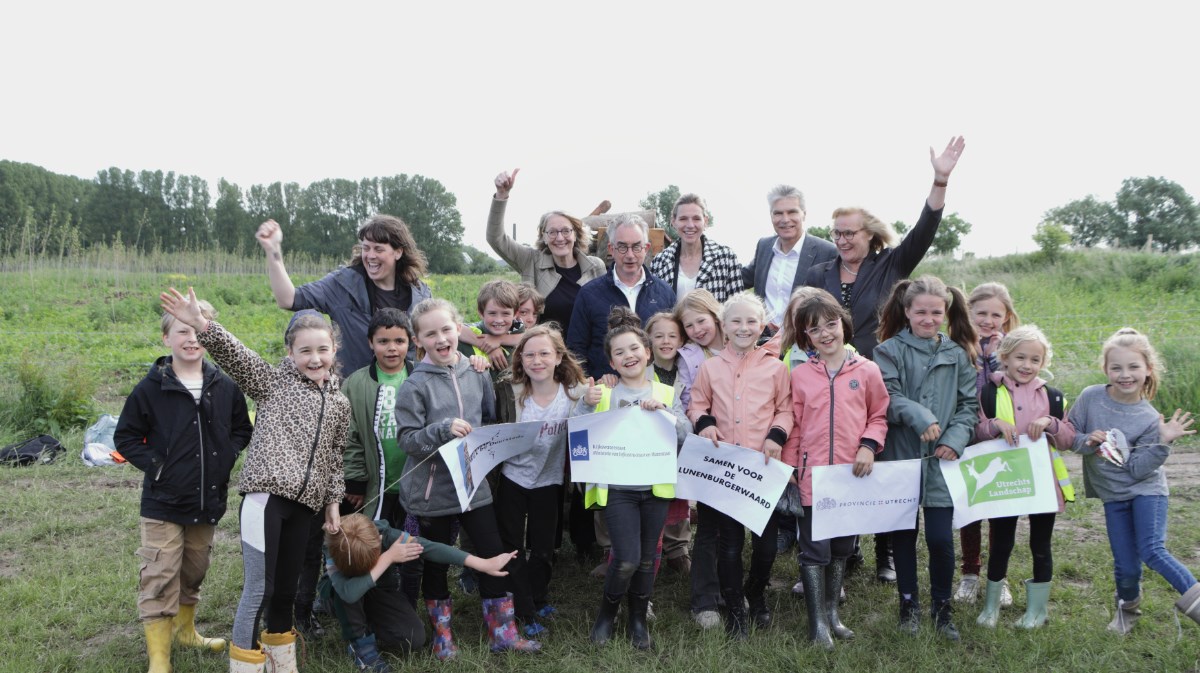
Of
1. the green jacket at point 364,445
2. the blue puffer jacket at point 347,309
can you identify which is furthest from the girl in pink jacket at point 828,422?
the blue puffer jacket at point 347,309

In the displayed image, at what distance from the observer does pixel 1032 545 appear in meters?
4.68

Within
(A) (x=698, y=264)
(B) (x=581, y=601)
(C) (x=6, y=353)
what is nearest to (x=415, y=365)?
(B) (x=581, y=601)

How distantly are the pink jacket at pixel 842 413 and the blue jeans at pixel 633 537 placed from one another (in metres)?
0.84

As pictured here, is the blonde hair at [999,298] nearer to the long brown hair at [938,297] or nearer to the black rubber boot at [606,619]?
the long brown hair at [938,297]

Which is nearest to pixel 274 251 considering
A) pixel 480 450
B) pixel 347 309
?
pixel 347 309

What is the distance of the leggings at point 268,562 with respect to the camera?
3.96 metres

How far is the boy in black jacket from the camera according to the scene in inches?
167

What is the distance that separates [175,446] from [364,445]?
0.97m

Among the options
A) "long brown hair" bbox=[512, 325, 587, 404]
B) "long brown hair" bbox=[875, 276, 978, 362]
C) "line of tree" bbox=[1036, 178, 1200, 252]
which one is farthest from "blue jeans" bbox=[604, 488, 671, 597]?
"line of tree" bbox=[1036, 178, 1200, 252]

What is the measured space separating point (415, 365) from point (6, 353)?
13224mm

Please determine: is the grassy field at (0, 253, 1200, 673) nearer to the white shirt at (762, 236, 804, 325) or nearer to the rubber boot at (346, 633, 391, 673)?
the rubber boot at (346, 633, 391, 673)

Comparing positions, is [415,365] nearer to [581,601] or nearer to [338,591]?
[338,591]

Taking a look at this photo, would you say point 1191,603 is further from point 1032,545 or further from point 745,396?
point 745,396

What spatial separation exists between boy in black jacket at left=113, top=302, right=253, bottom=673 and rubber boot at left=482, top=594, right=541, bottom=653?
1560 millimetres
